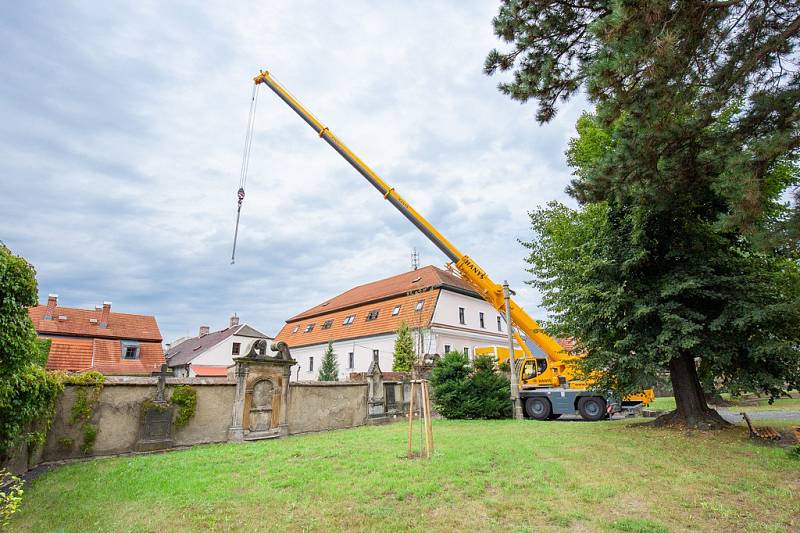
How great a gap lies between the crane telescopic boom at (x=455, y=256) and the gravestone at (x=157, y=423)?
11.1 metres

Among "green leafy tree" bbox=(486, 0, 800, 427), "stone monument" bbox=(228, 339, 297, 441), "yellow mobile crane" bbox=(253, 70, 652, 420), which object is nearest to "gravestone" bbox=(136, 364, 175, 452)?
"stone monument" bbox=(228, 339, 297, 441)

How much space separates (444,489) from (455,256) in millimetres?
12574

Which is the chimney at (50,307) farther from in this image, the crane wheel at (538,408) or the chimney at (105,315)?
the crane wheel at (538,408)

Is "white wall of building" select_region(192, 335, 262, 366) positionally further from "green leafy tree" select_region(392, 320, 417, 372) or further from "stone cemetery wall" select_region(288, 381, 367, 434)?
"stone cemetery wall" select_region(288, 381, 367, 434)

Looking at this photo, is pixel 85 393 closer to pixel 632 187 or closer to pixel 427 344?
pixel 632 187

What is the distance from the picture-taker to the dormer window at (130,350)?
3088 centimetres

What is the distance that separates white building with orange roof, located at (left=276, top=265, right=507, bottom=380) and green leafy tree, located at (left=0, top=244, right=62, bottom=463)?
792 inches

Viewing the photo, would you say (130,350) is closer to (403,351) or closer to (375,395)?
(403,351)

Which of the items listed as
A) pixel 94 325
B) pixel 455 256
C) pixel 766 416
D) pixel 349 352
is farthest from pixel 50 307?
pixel 766 416

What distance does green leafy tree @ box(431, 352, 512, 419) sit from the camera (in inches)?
626

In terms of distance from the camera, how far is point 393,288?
1326 inches

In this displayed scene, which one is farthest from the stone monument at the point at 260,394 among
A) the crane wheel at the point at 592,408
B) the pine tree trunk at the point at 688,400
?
the crane wheel at the point at 592,408

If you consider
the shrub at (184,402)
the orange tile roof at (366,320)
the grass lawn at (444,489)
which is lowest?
the grass lawn at (444,489)

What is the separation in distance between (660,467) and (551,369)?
33.8 ft
